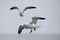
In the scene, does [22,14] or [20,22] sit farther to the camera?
[20,22]

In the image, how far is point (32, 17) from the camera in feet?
10.4

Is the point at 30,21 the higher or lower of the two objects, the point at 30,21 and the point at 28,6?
the lower

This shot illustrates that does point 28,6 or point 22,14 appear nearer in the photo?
point 22,14

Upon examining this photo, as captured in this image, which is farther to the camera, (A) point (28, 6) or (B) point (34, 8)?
(A) point (28, 6)

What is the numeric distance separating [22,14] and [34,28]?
0.81 ft

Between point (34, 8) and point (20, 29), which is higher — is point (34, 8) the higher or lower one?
the higher one

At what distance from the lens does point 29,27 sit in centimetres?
312

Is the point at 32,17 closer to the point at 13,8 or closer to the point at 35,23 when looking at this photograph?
the point at 35,23

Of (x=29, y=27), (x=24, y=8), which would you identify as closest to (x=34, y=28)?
(x=29, y=27)

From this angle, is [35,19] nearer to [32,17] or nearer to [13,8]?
[32,17]

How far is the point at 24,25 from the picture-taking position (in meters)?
3.13

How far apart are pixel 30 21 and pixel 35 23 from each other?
0.40 ft

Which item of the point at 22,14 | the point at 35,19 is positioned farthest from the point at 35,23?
the point at 22,14

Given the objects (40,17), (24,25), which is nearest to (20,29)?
(24,25)
